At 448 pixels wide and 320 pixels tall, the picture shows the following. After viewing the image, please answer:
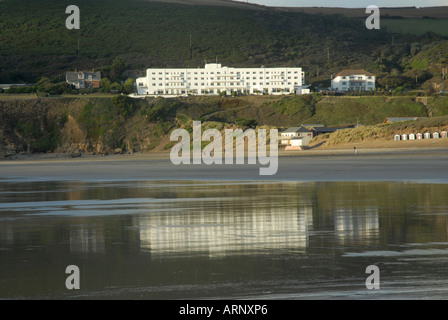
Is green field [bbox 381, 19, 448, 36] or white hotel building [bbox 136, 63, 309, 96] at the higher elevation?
green field [bbox 381, 19, 448, 36]

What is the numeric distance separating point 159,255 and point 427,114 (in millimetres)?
73989

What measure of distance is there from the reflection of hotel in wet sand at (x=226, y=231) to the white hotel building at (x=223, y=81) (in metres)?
86.7

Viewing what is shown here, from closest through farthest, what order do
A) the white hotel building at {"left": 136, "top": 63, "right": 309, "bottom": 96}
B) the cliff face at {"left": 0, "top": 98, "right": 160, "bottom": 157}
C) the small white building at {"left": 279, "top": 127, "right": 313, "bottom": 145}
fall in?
the small white building at {"left": 279, "top": 127, "right": 313, "bottom": 145} → the cliff face at {"left": 0, "top": 98, "right": 160, "bottom": 157} → the white hotel building at {"left": 136, "top": 63, "right": 309, "bottom": 96}

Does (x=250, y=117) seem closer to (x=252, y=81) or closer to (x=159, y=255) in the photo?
(x=252, y=81)

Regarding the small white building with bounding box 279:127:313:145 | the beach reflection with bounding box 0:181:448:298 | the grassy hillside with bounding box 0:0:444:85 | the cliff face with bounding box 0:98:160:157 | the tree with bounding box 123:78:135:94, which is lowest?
the beach reflection with bounding box 0:181:448:298

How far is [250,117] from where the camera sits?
8300 cm

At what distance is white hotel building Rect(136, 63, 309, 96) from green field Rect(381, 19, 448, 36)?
8769 cm

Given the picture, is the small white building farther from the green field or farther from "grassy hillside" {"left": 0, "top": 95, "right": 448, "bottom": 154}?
the green field

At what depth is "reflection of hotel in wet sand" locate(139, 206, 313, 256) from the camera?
1316 centimetres

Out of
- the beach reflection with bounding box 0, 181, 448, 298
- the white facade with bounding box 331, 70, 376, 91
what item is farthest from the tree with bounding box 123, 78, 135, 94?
the beach reflection with bounding box 0, 181, 448, 298

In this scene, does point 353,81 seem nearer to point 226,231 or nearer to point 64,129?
point 64,129

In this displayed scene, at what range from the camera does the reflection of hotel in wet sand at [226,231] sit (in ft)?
43.2

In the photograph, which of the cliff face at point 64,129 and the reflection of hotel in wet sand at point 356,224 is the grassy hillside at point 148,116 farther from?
the reflection of hotel in wet sand at point 356,224
